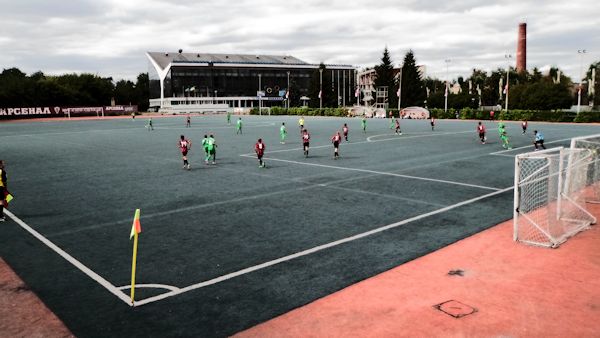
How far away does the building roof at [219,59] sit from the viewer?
149 meters

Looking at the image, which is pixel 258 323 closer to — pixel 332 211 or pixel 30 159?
pixel 332 211

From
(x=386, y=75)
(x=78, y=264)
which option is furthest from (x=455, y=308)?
(x=386, y=75)

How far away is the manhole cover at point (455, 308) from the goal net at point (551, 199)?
4.37 m

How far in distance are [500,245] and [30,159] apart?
2927 cm

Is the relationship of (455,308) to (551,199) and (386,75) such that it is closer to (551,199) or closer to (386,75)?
(551,199)

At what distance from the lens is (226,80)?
15038cm

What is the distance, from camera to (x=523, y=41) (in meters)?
119

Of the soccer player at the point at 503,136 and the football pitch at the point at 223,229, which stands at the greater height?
the soccer player at the point at 503,136

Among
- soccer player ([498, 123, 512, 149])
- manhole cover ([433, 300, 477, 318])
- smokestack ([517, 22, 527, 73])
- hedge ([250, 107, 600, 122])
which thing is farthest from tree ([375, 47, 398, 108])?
manhole cover ([433, 300, 477, 318])

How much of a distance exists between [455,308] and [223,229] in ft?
23.3

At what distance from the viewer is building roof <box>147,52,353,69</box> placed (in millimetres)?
149000

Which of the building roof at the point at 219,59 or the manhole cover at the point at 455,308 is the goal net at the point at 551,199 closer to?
the manhole cover at the point at 455,308

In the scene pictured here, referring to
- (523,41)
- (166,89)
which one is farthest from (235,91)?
(523,41)

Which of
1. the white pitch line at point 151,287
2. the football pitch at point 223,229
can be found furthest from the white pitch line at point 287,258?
the white pitch line at point 151,287
